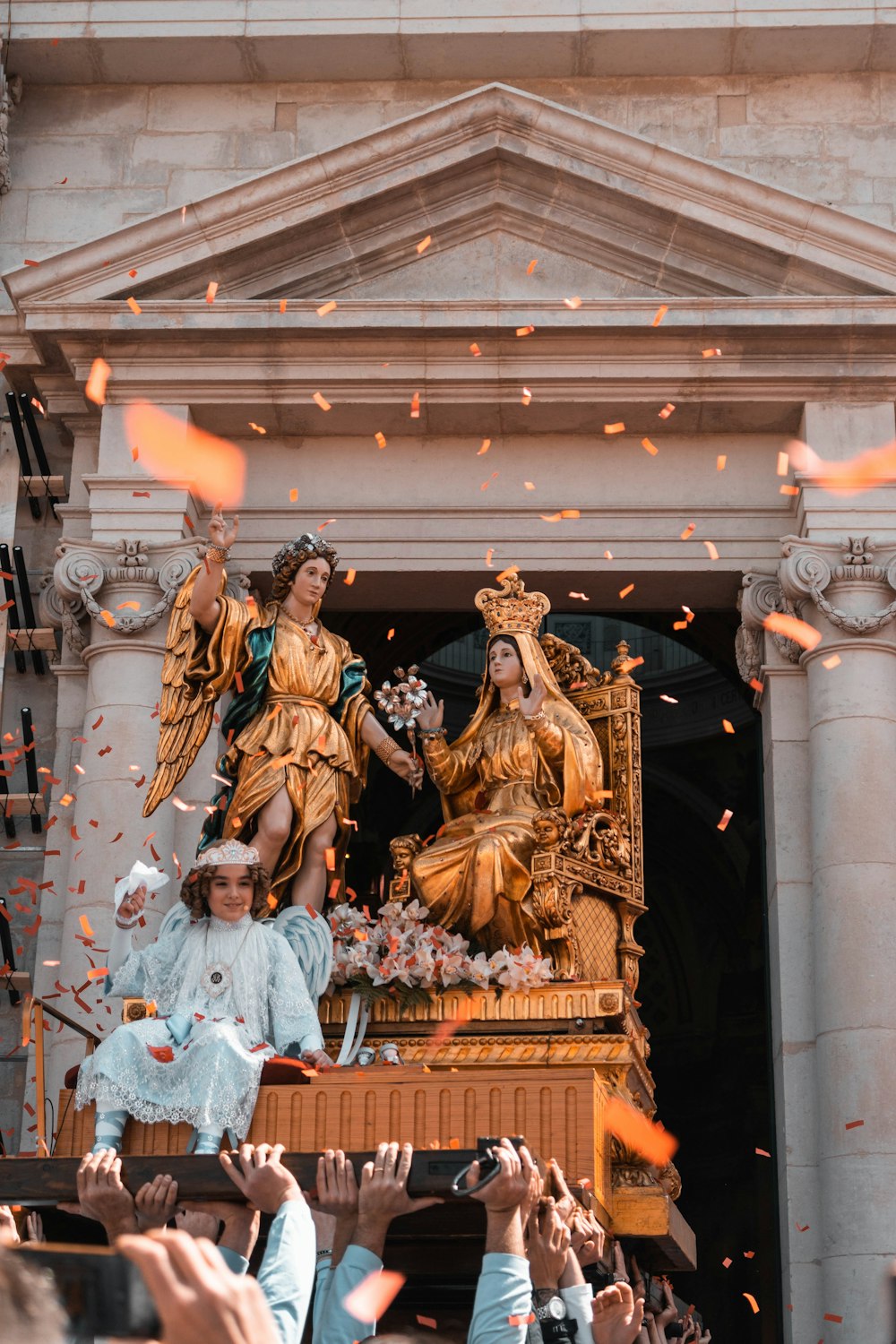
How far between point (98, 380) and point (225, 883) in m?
4.85

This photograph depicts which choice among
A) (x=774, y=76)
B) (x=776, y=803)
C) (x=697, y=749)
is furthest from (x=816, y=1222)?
(x=697, y=749)

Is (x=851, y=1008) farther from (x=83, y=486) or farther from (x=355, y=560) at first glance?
(x=83, y=486)

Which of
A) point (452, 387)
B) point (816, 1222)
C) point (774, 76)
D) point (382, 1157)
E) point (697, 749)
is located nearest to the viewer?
point (382, 1157)

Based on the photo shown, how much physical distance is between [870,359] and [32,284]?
541cm

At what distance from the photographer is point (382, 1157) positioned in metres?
5.16

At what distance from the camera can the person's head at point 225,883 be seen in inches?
358

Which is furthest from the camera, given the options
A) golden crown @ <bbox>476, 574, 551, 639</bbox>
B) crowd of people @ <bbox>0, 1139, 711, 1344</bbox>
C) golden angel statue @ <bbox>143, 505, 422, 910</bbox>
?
golden crown @ <bbox>476, 574, 551, 639</bbox>

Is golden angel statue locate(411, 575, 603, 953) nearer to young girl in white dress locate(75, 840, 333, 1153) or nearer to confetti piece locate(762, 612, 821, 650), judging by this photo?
young girl in white dress locate(75, 840, 333, 1153)

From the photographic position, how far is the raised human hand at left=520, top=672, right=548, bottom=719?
11016 mm

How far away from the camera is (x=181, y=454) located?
1281cm

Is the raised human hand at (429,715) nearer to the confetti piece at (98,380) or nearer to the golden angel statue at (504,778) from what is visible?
the golden angel statue at (504,778)

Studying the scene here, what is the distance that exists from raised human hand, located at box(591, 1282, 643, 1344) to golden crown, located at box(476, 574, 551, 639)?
21.2 feet

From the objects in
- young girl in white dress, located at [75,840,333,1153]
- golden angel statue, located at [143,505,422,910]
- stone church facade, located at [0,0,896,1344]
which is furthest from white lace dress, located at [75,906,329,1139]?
stone church facade, located at [0,0,896,1344]

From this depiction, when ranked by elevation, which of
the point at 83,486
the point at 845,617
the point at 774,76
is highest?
the point at 774,76
